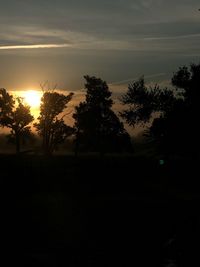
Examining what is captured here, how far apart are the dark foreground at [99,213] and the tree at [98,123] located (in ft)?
69.9

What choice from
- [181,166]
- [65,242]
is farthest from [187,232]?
[181,166]

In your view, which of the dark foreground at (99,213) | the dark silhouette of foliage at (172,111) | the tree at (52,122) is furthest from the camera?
the tree at (52,122)

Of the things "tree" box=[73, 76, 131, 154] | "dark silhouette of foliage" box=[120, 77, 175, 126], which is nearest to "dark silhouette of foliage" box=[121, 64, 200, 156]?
"dark silhouette of foliage" box=[120, 77, 175, 126]

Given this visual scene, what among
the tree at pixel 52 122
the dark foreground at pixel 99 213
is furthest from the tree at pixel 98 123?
the dark foreground at pixel 99 213

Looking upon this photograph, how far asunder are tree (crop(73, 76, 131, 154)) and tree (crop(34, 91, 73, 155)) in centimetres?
178

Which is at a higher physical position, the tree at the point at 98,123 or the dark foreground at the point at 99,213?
the tree at the point at 98,123

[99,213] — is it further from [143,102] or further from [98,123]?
[98,123]

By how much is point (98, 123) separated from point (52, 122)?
227 inches

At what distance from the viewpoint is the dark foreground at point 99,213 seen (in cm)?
1675

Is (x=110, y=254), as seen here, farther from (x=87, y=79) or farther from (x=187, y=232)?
(x=87, y=79)

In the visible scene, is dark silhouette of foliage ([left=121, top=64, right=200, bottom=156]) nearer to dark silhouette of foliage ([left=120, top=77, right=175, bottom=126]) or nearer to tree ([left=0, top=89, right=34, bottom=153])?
dark silhouette of foliage ([left=120, top=77, right=175, bottom=126])

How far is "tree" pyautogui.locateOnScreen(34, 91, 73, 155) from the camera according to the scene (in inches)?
2879

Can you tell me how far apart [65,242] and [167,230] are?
4.89 m

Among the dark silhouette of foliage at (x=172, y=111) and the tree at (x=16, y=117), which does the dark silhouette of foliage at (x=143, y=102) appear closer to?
the dark silhouette of foliage at (x=172, y=111)
